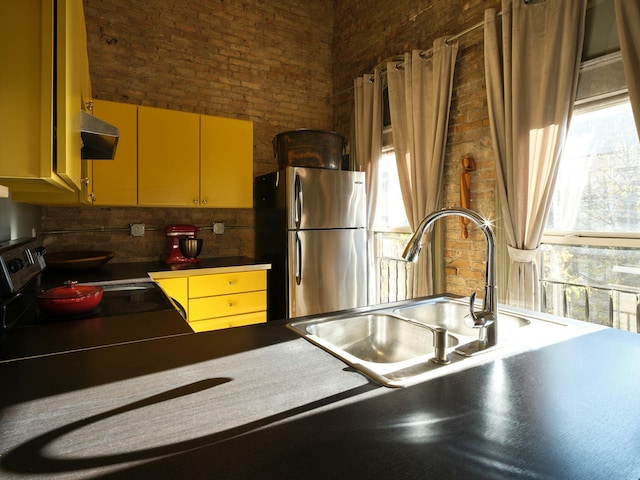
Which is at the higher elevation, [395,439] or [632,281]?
[632,281]

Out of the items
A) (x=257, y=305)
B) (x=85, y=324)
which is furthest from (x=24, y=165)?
(x=257, y=305)

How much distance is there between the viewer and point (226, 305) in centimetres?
287

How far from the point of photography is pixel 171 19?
332 cm

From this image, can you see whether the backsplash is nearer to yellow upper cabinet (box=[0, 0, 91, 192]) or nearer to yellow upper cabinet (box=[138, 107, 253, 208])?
yellow upper cabinet (box=[138, 107, 253, 208])

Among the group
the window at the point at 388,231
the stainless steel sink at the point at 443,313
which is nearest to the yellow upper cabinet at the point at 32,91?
the stainless steel sink at the point at 443,313

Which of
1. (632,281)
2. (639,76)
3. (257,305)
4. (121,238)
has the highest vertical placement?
(639,76)

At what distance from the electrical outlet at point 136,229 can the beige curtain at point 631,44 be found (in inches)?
131

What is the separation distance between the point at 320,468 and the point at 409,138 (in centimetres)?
278

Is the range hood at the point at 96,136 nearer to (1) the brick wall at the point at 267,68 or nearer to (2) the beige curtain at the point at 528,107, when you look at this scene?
(1) the brick wall at the point at 267,68

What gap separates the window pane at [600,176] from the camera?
1852 mm

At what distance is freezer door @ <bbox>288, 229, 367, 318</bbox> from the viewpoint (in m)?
2.97

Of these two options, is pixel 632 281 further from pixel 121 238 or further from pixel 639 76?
pixel 121 238

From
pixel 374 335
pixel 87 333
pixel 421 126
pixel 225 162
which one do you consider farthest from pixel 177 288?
pixel 421 126

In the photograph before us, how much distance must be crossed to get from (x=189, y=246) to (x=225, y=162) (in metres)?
0.76
